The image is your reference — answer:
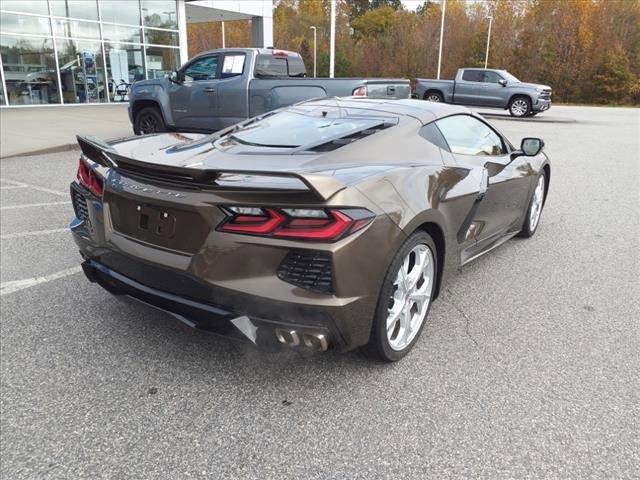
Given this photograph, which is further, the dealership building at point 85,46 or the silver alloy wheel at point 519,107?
the silver alloy wheel at point 519,107

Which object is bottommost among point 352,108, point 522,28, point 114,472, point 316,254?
point 114,472

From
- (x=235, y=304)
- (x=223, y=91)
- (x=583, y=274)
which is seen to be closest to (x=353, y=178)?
(x=235, y=304)

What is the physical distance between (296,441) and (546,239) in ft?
12.9

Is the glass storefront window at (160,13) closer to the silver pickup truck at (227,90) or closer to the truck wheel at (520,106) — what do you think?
the silver pickup truck at (227,90)

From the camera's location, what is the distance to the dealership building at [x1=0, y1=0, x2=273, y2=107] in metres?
18.6

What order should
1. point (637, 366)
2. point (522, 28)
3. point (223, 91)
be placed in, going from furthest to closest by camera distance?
point (522, 28)
point (223, 91)
point (637, 366)

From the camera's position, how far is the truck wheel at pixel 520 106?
21656 millimetres

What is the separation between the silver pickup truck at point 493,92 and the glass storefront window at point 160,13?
11.1m

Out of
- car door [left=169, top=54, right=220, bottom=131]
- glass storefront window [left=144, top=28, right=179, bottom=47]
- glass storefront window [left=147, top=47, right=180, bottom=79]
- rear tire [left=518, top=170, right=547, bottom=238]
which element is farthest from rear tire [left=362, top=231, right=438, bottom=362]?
glass storefront window [left=144, top=28, right=179, bottom=47]

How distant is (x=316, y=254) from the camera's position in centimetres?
237

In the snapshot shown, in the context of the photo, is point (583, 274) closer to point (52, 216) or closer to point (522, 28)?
point (52, 216)

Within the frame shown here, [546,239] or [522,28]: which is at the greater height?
[522,28]

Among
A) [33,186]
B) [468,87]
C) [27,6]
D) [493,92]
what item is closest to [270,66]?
[33,186]

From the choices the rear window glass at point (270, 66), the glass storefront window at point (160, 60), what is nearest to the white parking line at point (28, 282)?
the rear window glass at point (270, 66)
